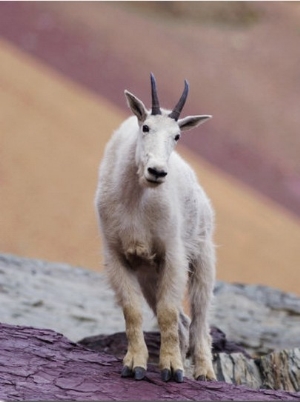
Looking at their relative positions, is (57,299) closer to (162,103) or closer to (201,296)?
(162,103)

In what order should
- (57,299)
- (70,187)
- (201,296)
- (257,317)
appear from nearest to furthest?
(201,296) < (57,299) < (257,317) < (70,187)

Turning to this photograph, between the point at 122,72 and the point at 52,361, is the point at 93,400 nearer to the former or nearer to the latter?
the point at 52,361

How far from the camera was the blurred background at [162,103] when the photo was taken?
464 inches

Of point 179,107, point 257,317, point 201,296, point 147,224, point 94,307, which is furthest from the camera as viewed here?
point 257,317

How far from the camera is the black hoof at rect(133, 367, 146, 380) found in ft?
22.4

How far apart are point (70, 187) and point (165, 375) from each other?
5.33 m

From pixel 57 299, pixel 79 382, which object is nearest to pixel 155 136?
pixel 79 382

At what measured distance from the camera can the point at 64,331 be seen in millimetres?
10141

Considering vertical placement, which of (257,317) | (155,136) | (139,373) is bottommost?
(139,373)

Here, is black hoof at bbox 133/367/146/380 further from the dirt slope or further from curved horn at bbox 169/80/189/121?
the dirt slope

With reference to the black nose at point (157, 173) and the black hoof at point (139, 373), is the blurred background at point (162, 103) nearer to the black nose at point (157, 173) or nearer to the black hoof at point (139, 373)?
the black hoof at point (139, 373)

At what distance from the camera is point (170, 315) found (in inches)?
280

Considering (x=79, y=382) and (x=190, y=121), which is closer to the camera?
(x=79, y=382)

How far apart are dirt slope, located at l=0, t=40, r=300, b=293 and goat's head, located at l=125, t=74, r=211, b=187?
4.60 metres
